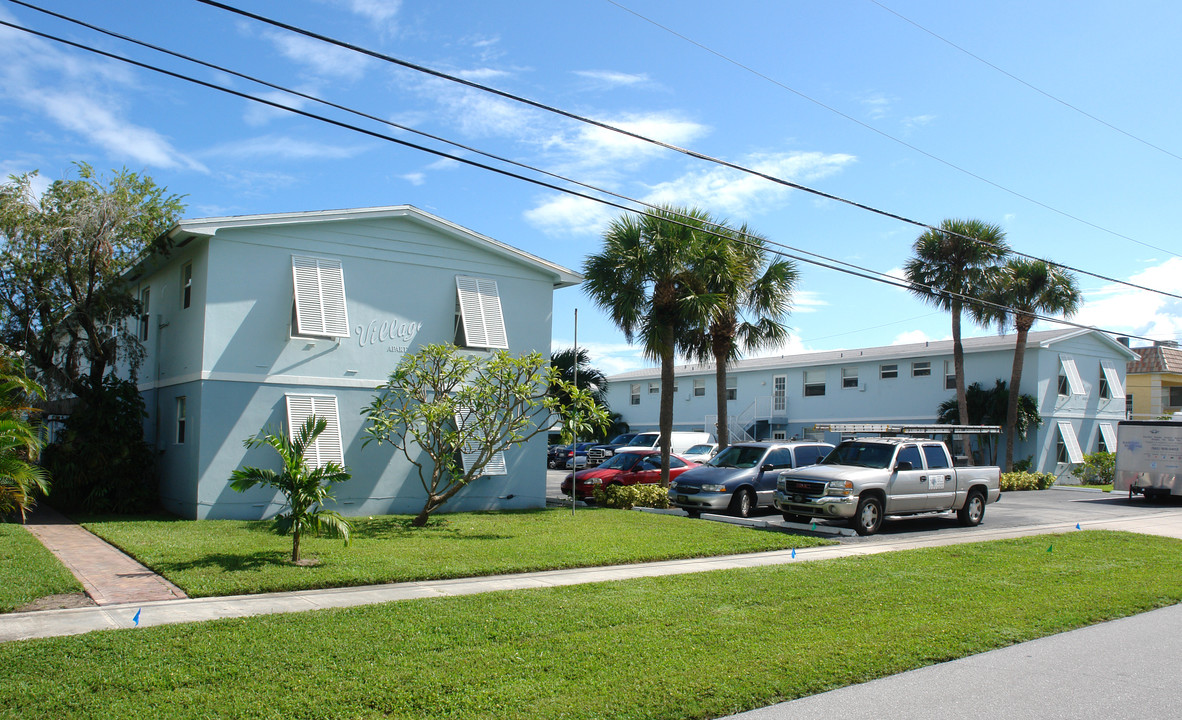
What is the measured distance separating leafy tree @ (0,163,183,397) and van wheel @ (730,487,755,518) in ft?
42.6

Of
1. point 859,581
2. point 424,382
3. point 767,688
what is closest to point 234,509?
point 424,382

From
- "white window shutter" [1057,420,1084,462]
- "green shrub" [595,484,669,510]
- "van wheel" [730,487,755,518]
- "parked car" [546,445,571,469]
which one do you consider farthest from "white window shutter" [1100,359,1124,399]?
"green shrub" [595,484,669,510]

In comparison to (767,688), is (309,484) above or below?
above

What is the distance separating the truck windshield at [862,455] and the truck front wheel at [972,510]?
2562 millimetres

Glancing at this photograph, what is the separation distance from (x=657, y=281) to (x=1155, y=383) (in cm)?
4110

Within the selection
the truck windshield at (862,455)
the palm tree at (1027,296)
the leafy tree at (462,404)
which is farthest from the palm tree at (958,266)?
the leafy tree at (462,404)

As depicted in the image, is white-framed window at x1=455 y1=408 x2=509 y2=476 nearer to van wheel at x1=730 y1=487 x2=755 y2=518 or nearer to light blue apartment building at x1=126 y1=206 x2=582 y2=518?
light blue apartment building at x1=126 y1=206 x2=582 y2=518

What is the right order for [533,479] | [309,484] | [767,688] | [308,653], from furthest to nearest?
[533,479], [309,484], [308,653], [767,688]

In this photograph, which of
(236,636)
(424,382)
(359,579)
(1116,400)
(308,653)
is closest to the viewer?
(308,653)

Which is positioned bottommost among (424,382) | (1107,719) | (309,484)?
(1107,719)

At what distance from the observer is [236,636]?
709cm

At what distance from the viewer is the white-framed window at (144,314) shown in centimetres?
1953

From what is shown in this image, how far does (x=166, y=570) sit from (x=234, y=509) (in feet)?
19.1

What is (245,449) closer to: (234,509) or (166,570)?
(234,509)
